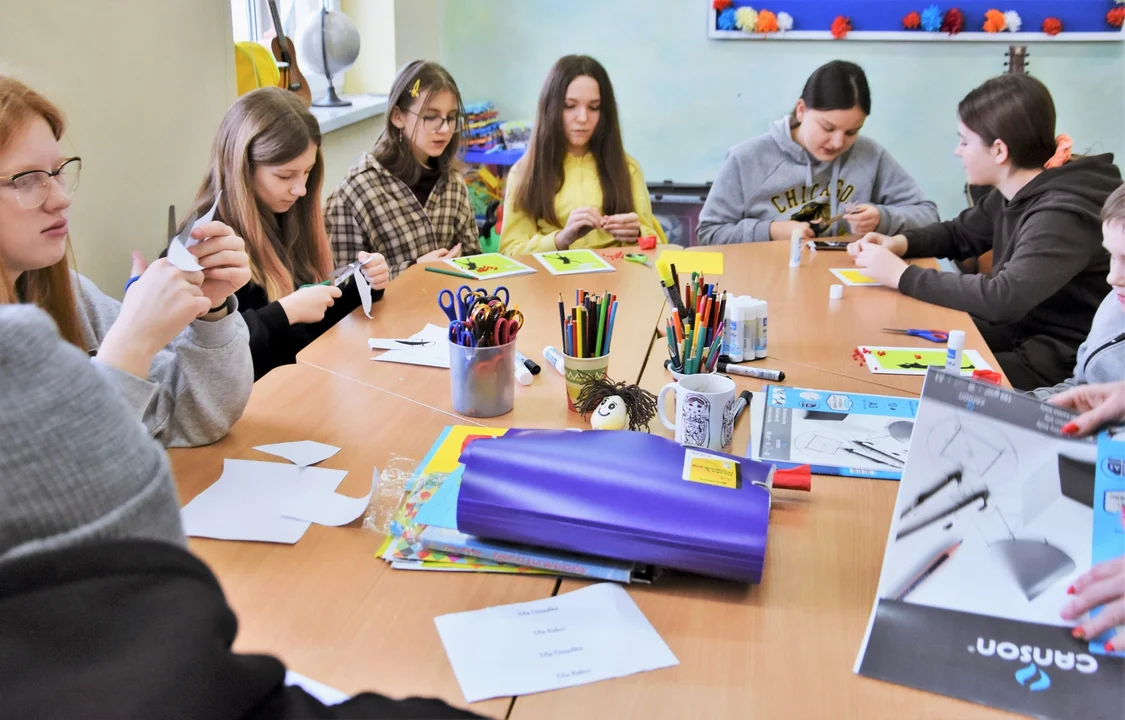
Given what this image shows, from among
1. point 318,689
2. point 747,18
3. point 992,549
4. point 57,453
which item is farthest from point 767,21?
point 57,453

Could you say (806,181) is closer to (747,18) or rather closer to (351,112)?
(747,18)

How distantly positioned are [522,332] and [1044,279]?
117 cm

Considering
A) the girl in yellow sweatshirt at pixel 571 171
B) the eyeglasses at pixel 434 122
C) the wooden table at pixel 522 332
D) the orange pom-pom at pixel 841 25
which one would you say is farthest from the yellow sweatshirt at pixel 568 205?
the orange pom-pom at pixel 841 25

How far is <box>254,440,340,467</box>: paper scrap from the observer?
122cm

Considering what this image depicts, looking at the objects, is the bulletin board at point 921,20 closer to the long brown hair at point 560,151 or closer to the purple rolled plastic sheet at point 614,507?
the long brown hair at point 560,151

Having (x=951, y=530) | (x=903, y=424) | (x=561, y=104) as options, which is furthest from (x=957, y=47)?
(x=951, y=530)

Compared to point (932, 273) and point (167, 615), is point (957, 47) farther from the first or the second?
point (167, 615)

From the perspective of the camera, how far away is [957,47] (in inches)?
161

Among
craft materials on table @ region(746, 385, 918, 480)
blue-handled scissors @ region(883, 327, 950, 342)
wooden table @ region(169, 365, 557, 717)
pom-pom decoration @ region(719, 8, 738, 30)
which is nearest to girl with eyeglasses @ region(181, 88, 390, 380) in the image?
wooden table @ region(169, 365, 557, 717)

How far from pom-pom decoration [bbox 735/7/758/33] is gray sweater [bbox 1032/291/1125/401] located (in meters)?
2.69

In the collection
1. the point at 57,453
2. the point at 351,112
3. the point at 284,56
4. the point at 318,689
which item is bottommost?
the point at 318,689

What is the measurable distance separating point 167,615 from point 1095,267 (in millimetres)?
2240

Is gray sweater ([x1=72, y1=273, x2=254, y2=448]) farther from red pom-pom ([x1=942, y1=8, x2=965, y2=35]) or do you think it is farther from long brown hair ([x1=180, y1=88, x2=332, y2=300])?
red pom-pom ([x1=942, y1=8, x2=965, y2=35])

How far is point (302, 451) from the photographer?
124cm
